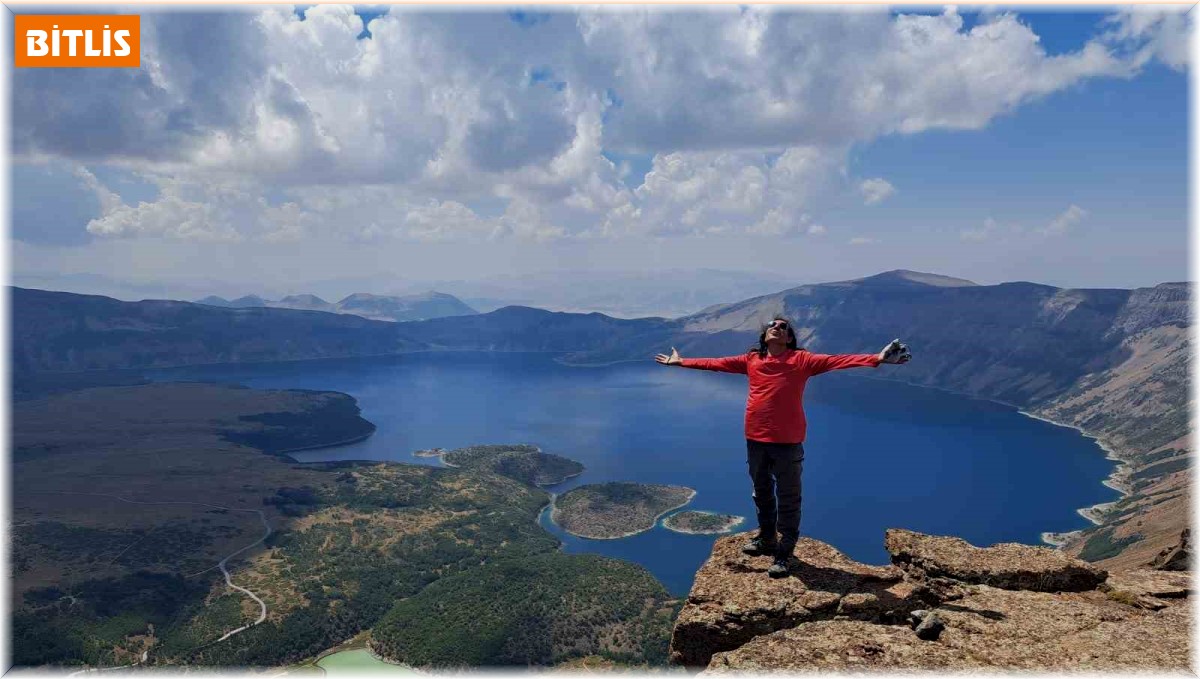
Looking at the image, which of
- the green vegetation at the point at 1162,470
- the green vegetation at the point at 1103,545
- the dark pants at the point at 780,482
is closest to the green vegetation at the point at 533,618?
the dark pants at the point at 780,482

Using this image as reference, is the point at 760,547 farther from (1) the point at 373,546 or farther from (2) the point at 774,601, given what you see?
(1) the point at 373,546

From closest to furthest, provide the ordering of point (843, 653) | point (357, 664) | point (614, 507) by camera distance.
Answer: point (843, 653)
point (357, 664)
point (614, 507)

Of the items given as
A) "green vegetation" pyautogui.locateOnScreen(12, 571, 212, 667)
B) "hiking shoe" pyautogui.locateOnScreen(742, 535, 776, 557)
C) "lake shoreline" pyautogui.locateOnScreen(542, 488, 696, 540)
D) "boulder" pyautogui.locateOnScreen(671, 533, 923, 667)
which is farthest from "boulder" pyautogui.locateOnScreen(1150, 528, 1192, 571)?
"lake shoreline" pyautogui.locateOnScreen(542, 488, 696, 540)

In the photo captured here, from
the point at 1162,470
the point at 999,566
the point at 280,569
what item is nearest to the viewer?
the point at 999,566

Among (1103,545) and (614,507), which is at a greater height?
(1103,545)

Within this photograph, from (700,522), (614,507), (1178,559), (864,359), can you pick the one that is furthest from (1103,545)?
(864,359)

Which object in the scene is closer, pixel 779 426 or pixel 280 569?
pixel 779 426

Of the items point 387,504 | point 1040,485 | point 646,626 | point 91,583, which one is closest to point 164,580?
point 91,583

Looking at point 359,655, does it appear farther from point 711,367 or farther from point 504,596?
point 711,367
